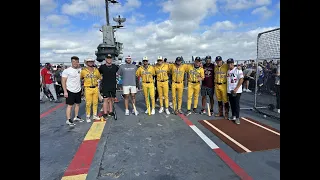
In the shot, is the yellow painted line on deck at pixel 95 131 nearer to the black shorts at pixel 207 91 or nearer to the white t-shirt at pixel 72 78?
the white t-shirt at pixel 72 78

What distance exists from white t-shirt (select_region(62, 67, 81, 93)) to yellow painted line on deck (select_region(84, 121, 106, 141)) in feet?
3.85

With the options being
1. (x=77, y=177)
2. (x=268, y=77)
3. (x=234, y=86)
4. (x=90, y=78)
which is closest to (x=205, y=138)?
(x=234, y=86)

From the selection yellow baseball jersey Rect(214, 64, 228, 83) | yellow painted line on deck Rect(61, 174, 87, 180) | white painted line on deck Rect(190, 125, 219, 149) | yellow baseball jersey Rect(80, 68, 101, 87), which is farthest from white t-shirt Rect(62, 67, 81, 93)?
yellow baseball jersey Rect(214, 64, 228, 83)

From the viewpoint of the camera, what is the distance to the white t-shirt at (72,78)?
571cm

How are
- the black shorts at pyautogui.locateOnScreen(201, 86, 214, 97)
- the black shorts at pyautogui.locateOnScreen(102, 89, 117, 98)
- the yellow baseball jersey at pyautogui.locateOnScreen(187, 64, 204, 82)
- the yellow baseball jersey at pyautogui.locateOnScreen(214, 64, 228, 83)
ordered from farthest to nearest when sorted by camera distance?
the black shorts at pyautogui.locateOnScreen(201, 86, 214, 97) < the yellow baseball jersey at pyautogui.locateOnScreen(187, 64, 204, 82) < the black shorts at pyautogui.locateOnScreen(102, 89, 117, 98) < the yellow baseball jersey at pyautogui.locateOnScreen(214, 64, 228, 83)

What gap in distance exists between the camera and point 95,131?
17.3 ft

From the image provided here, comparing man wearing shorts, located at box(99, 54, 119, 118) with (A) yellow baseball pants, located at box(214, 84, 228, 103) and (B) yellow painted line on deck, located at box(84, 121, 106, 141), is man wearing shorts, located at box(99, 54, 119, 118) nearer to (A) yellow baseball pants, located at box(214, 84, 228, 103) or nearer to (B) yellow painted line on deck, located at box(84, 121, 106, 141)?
(B) yellow painted line on deck, located at box(84, 121, 106, 141)

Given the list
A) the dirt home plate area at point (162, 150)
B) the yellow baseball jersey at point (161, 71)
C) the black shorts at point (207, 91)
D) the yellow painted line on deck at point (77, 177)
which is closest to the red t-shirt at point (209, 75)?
the black shorts at point (207, 91)

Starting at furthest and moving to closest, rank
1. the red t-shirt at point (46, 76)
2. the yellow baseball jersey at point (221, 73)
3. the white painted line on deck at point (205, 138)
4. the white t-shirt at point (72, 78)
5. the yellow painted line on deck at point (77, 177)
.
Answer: the red t-shirt at point (46, 76) < the yellow baseball jersey at point (221, 73) < the white t-shirt at point (72, 78) < the white painted line on deck at point (205, 138) < the yellow painted line on deck at point (77, 177)

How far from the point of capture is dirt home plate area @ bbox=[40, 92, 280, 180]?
3119 mm
